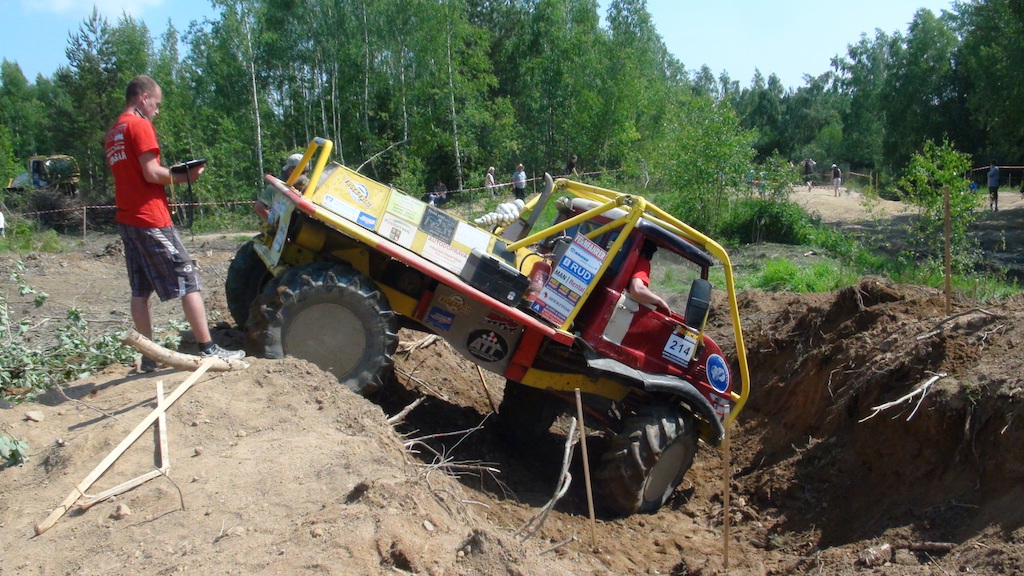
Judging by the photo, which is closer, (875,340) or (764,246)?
(875,340)

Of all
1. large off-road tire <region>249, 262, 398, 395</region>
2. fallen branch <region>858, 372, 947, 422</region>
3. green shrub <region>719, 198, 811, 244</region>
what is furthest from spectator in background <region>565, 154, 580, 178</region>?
large off-road tire <region>249, 262, 398, 395</region>

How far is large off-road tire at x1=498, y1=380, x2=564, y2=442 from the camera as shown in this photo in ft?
24.9

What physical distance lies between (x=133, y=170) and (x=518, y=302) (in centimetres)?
264

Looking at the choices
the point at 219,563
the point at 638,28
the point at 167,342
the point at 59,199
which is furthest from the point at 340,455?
the point at 638,28

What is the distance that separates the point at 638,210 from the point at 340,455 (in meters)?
2.89

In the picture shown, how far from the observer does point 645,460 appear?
6.43 m

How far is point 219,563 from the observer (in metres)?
3.27

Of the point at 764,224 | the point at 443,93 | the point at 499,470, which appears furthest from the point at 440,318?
the point at 443,93

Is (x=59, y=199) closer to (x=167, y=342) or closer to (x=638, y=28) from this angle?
(x=167, y=342)

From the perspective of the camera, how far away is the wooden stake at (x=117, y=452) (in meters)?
3.59

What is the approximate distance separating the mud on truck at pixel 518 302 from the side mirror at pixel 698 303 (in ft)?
0.05

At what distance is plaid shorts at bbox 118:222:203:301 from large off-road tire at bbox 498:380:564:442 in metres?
3.33

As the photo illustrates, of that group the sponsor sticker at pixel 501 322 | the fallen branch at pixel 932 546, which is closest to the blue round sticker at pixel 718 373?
the sponsor sticker at pixel 501 322

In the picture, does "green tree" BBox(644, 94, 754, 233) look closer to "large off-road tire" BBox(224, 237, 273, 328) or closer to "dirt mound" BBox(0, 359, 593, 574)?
"large off-road tire" BBox(224, 237, 273, 328)
